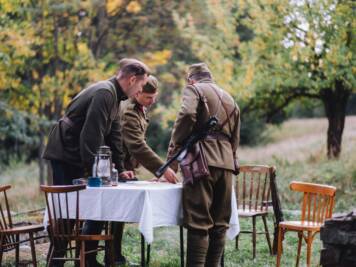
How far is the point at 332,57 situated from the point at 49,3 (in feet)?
19.0

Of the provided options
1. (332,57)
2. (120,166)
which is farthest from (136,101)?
(332,57)

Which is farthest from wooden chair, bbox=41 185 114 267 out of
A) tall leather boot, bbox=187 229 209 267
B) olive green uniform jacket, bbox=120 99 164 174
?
olive green uniform jacket, bbox=120 99 164 174

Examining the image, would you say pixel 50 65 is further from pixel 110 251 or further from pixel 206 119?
pixel 206 119

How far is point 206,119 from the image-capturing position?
6176mm

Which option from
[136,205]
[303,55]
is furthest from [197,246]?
[303,55]

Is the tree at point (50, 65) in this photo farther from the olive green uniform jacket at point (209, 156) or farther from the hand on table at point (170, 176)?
the olive green uniform jacket at point (209, 156)

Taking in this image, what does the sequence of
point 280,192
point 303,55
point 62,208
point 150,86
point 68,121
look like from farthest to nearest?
1. point 303,55
2. point 280,192
3. point 150,86
4. point 68,121
5. point 62,208

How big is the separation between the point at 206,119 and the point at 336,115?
33.5 feet

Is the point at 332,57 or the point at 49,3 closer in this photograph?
the point at 332,57

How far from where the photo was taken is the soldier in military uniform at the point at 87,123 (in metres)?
6.24

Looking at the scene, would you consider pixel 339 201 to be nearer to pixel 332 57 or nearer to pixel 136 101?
pixel 332 57

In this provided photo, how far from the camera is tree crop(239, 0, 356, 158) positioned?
47.1 ft

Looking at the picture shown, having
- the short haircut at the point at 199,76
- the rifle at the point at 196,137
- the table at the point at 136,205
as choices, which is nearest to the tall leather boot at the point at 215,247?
the table at the point at 136,205

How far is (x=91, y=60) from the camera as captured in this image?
15.5 meters
